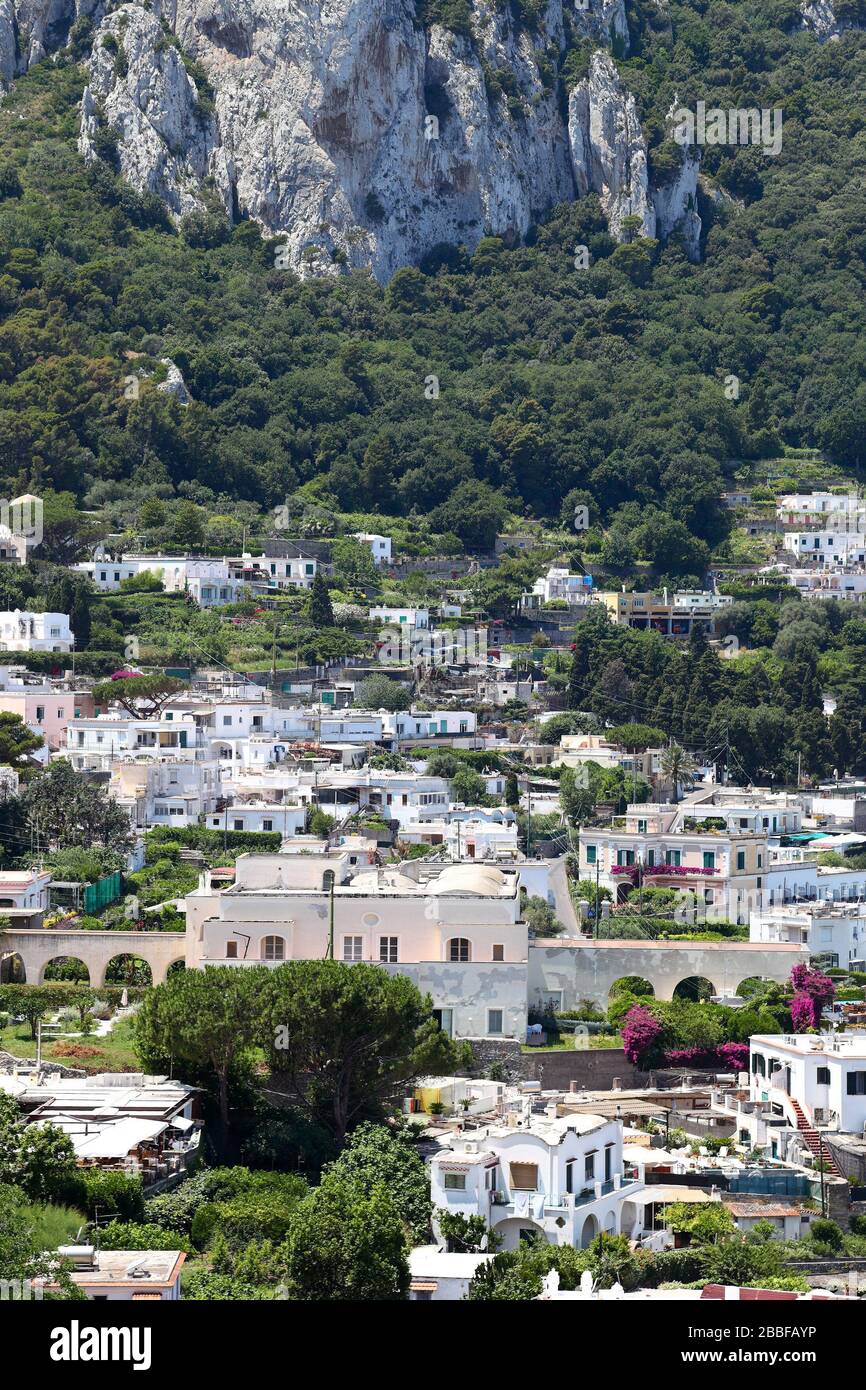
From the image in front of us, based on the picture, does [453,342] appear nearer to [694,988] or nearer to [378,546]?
A: [378,546]

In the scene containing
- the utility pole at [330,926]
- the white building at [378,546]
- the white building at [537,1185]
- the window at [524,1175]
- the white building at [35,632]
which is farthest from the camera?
the white building at [378,546]

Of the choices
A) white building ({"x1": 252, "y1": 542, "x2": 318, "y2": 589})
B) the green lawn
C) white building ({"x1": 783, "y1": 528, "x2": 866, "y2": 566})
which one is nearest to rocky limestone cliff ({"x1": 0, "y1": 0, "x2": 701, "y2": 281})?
white building ({"x1": 783, "y1": 528, "x2": 866, "y2": 566})

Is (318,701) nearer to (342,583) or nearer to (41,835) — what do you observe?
(342,583)

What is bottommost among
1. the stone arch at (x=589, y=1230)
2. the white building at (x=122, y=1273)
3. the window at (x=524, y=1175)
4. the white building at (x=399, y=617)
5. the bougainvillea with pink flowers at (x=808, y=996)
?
the stone arch at (x=589, y=1230)

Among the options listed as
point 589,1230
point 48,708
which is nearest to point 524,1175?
point 589,1230

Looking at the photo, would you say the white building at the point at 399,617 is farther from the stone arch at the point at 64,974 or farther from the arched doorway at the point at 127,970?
the arched doorway at the point at 127,970

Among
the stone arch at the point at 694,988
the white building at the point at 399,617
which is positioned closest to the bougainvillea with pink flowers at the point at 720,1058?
the stone arch at the point at 694,988
